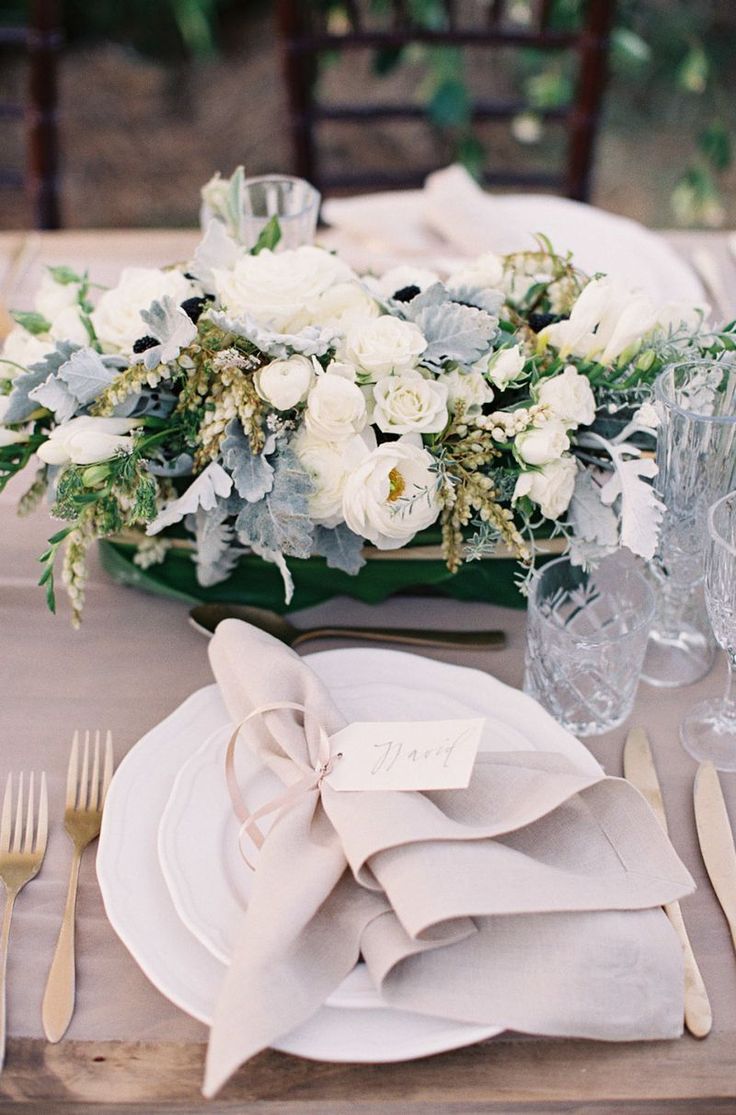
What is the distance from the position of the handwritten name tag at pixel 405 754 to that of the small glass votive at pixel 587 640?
14 centimetres

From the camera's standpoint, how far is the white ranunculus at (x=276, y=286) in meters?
0.89

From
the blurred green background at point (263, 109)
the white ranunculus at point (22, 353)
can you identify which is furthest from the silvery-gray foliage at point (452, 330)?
the blurred green background at point (263, 109)

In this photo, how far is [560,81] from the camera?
10.8ft

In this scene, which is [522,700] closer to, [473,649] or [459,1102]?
[473,649]

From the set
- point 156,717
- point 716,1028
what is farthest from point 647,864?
point 156,717

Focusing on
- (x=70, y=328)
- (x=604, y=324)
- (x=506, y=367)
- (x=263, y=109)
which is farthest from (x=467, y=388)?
(x=263, y=109)

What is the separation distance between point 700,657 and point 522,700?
0.22 metres

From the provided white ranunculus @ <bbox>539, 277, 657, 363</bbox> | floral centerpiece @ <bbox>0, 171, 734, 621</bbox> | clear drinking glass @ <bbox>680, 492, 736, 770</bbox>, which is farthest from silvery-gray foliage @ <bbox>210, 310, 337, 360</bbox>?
clear drinking glass @ <bbox>680, 492, 736, 770</bbox>

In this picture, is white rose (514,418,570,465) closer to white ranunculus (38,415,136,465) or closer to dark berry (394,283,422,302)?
dark berry (394,283,422,302)

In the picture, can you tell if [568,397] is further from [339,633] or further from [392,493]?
[339,633]

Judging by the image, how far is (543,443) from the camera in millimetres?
848

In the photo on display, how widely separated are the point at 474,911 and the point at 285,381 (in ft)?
1.36

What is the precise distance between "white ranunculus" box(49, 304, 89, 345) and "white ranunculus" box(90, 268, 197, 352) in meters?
0.01

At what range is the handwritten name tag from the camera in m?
0.75
